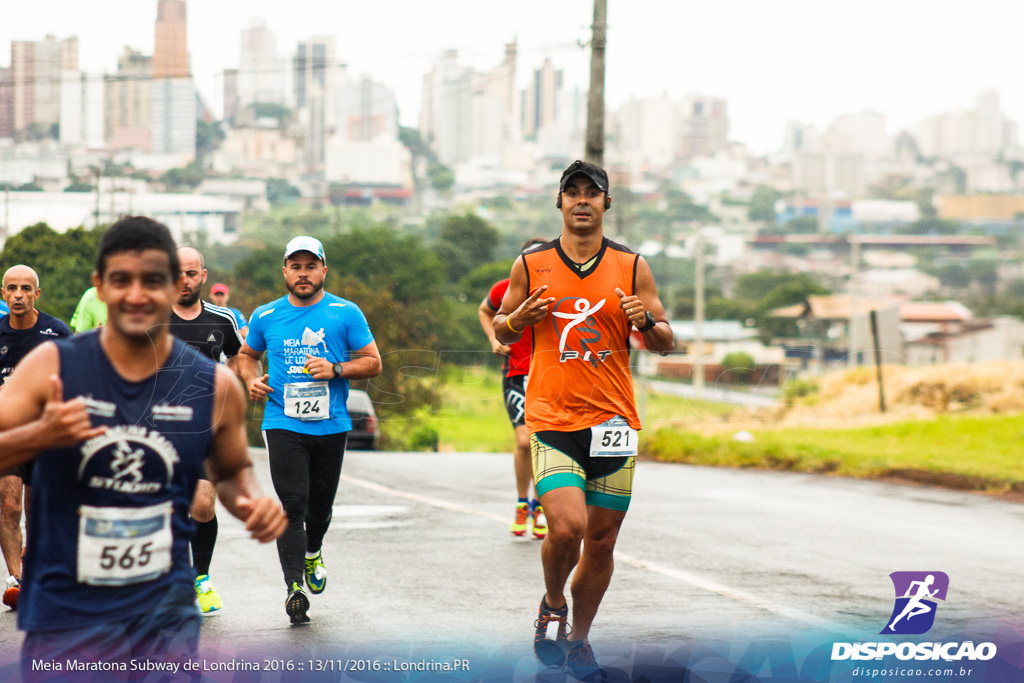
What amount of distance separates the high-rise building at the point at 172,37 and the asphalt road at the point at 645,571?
2679 centimetres

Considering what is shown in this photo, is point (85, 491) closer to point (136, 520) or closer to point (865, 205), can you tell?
point (136, 520)

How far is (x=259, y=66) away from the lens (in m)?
48.6

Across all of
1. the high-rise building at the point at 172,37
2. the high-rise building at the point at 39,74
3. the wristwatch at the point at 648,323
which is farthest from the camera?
the high-rise building at the point at 172,37

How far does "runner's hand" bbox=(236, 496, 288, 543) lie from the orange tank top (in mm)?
2186

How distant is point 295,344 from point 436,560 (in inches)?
99.4

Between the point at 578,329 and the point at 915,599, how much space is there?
3202 millimetres

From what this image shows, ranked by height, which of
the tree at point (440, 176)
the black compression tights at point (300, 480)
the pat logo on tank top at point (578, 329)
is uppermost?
the tree at point (440, 176)

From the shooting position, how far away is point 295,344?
6.90 m

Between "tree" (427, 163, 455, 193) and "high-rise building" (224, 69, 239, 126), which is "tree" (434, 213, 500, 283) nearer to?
"high-rise building" (224, 69, 239, 126)

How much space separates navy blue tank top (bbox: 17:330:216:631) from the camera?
3340 mm

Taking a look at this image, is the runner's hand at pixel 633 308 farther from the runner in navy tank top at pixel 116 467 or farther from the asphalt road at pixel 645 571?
the runner in navy tank top at pixel 116 467

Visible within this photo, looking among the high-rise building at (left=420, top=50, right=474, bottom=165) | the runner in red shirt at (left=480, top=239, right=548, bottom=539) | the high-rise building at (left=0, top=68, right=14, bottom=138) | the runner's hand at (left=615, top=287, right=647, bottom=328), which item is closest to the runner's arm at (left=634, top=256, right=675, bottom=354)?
the runner's hand at (left=615, top=287, right=647, bottom=328)

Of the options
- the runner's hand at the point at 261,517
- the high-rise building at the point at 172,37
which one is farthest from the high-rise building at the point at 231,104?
the runner's hand at the point at 261,517

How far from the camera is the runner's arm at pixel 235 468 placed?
A: 3.63 metres
